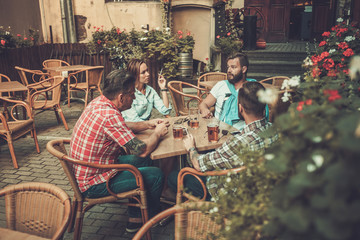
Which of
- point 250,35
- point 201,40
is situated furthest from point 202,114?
point 201,40

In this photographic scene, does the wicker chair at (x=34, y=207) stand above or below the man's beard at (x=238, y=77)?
below

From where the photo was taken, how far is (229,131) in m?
3.06

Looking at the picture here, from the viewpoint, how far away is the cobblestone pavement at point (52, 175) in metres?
2.97

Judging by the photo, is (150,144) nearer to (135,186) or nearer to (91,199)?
(135,186)

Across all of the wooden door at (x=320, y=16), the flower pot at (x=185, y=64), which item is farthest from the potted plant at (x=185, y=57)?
the wooden door at (x=320, y=16)

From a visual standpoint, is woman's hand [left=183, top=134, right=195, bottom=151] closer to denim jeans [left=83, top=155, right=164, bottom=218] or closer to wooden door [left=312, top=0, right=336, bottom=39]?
denim jeans [left=83, top=155, right=164, bottom=218]

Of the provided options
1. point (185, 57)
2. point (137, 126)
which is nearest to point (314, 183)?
point (137, 126)

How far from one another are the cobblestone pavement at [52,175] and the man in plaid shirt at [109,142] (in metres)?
0.49

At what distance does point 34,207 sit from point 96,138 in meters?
0.76

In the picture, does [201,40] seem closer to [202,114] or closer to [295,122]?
[202,114]

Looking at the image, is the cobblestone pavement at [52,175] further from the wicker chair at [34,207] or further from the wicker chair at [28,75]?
the wicker chair at [34,207]

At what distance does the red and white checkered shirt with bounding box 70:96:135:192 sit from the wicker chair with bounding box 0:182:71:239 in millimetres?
673

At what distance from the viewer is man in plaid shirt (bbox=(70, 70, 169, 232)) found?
2.49 metres

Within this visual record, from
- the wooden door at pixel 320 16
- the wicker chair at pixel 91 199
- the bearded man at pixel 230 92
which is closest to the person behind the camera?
the wicker chair at pixel 91 199
